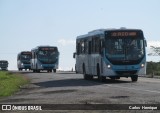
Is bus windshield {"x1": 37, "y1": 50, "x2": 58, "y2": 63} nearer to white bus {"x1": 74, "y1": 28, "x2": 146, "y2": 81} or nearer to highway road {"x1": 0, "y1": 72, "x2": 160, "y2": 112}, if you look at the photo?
white bus {"x1": 74, "y1": 28, "x2": 146, "y2": 81}

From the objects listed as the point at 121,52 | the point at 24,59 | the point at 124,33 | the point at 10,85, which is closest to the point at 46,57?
the point at 24,59

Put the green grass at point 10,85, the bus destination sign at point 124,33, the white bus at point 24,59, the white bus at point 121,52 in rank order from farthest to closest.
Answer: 1. the white bus at point 24,59
2. the bus destination sign at point 124,33
3. the white bus at point 121,52
4. the green grass at point 10,85

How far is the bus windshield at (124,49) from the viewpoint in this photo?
112 feet

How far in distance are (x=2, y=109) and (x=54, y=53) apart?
51070mm

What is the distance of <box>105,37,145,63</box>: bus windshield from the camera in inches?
1341

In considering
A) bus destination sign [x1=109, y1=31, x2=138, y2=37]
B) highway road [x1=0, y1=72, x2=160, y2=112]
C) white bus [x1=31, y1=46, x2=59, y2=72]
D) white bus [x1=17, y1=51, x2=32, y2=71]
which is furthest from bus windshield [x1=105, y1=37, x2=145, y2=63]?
white bus [x1=17, y1=51, x2=32, y2=71]

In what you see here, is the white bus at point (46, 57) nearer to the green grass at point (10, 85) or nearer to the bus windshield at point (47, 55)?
the bus windshield at point (47, 55)

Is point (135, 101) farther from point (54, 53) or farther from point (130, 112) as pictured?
point (54, 53)

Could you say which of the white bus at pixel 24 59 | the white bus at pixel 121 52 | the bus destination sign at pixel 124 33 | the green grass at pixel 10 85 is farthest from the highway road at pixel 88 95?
the white bus at pixel 24 59

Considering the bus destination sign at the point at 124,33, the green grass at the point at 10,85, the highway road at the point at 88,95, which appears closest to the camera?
the highway road at the point at 88,95

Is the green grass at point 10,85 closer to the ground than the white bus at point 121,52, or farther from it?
closer to the ground

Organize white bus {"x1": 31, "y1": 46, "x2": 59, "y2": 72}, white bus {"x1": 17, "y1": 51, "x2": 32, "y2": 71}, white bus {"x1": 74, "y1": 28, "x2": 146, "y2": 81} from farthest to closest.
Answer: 1. white bus {"x1": 17, "y1": 51, "x2": 32, "y2": 71}
2. white bus {"x1": 31, "y1": 46, "x2": 59, "y2": 72}
3. white bus {"x1": 74, "y1": 28, "x2": 146, "y2": 81}

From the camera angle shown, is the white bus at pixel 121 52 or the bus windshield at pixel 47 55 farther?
the bus windshield at pixel 47 55

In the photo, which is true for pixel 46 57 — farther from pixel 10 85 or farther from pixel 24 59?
pixel 10 85
